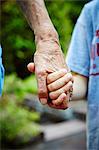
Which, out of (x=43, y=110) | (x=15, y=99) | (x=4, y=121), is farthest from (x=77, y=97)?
(x=43, y=110)

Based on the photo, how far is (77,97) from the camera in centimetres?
222

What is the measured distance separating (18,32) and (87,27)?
26.7 ft

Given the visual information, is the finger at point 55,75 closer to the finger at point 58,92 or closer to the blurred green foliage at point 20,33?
the finger at point 58,92

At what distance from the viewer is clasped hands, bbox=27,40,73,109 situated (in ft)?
5.59

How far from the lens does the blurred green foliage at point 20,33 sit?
1001 cm

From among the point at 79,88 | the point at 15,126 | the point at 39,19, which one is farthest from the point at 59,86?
the point at 15,126

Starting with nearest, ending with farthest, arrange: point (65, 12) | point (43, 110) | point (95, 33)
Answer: point (95, 33) < point (43, 110) < point (65, 12)

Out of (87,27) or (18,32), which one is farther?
(18,32)

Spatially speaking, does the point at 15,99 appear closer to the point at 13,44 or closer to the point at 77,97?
the point at 13,44

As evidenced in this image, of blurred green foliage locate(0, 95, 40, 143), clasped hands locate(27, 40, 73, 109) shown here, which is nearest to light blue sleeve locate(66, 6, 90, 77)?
clasped hands locate(27, 40, 73, 109)

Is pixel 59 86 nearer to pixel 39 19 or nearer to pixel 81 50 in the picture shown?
pixel 39 19

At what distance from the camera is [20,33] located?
10289 millimetres

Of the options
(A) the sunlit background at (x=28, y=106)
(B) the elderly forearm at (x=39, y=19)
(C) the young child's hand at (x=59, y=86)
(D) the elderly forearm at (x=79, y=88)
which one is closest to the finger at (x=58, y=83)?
(C) the young child's hand at (x=59, y=86)

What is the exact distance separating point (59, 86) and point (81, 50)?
1.93 ft
